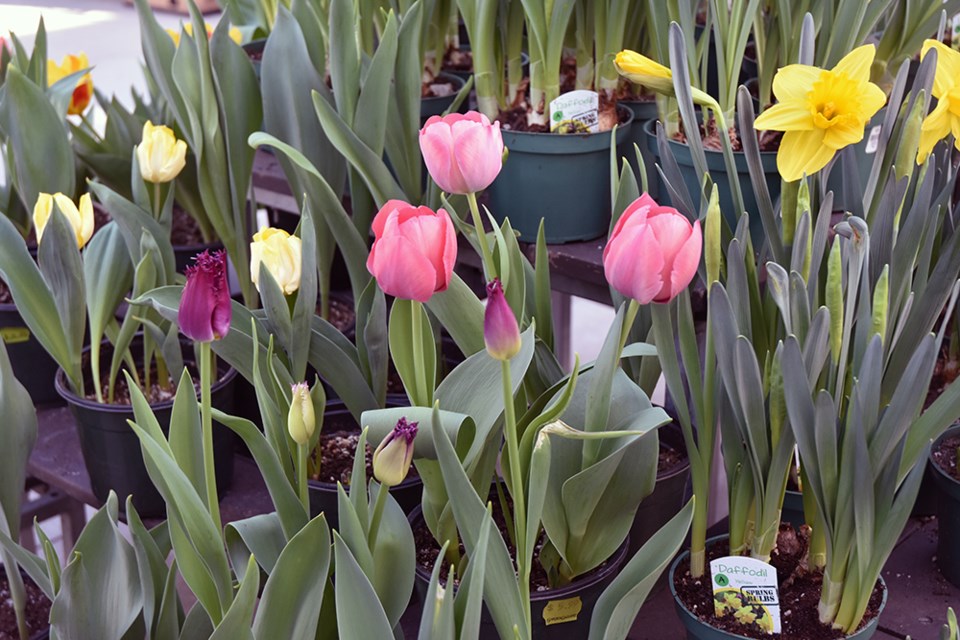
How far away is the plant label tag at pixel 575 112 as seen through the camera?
3.78 ft

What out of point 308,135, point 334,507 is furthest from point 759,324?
point 308,135

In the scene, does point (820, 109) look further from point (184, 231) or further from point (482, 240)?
point (184, 231)

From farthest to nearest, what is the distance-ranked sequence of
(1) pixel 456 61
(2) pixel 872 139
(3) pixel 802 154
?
(1) pixel 456 61 → (2) pixel 872 139 → (3) pixel 802 154

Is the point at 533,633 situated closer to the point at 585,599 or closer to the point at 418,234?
the point at 585,599

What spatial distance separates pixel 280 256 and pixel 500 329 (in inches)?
13.4

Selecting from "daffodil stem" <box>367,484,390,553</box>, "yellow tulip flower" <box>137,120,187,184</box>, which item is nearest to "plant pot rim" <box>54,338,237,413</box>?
"yellow tulip flower" <box>137,120,187,184</box>

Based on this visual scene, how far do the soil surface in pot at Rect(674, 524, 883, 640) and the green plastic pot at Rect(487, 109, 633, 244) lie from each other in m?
0.42

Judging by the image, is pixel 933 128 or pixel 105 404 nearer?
pixel 933 128

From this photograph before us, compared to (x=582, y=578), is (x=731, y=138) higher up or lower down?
higher up

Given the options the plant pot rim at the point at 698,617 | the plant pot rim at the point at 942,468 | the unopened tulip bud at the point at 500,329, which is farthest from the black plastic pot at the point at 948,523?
the unopened tulip bud at the point at 500,329

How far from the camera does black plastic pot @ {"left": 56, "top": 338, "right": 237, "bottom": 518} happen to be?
3.43ft

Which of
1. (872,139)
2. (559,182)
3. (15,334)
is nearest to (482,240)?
(559,182)

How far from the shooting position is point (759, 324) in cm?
85

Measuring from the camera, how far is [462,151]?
0.71 m
